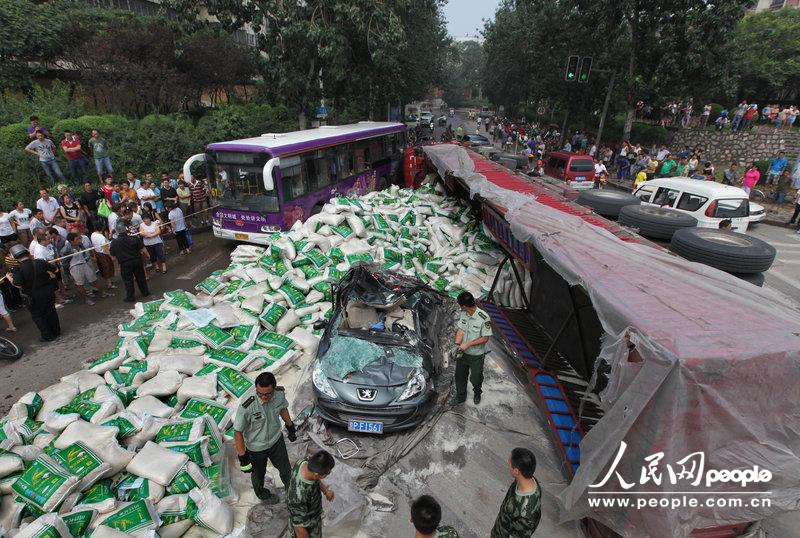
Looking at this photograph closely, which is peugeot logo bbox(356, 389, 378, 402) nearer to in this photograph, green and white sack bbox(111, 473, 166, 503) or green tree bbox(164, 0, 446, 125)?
green and white sack bbox(111, 473, 166, 503)

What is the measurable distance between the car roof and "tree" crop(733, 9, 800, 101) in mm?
22271

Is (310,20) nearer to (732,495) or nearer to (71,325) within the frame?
(71,325)

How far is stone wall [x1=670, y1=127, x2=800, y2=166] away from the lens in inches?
884

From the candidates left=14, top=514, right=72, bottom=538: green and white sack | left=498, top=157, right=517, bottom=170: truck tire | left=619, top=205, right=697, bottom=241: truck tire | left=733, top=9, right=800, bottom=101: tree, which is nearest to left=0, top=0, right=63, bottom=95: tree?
left=498, top=157, right=517, bottom=170: truck tire

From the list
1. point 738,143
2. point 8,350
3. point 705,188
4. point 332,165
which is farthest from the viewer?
point 738,143

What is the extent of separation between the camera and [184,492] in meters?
3.97

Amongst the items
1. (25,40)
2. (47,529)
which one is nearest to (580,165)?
(47,529)

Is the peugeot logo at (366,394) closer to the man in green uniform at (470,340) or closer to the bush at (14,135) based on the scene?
the man in green uniform at (470,340)

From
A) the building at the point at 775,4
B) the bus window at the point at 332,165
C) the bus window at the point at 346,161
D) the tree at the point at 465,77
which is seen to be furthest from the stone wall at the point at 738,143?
the tree at the point at 465,77

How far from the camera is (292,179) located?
1112 centimetres

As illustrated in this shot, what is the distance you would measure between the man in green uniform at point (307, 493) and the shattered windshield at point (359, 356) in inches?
70.9

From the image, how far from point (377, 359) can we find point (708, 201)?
406 inches

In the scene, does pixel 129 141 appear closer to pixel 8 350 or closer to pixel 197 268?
pixel 197 268

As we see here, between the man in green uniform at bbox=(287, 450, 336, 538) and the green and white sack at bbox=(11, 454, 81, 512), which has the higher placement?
the man in green uniform at bbox=(287, 450, 336, 538)
